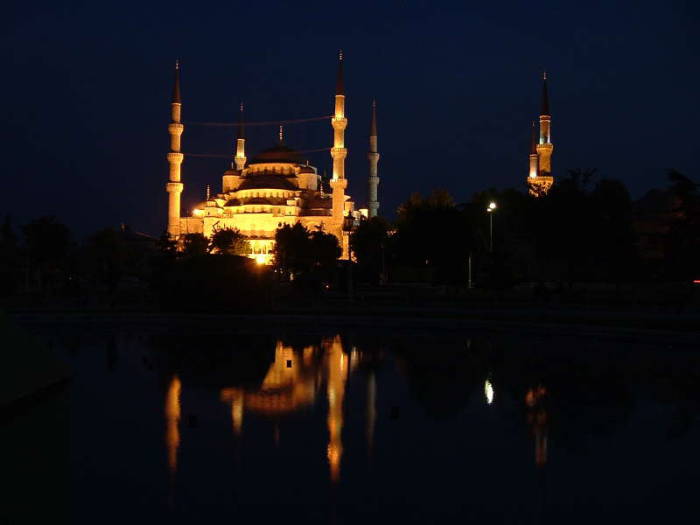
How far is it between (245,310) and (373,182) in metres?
49.7

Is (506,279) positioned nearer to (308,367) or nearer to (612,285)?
(612,285)

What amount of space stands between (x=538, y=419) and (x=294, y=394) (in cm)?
378

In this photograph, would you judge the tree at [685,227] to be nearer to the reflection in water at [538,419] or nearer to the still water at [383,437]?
the still water at [383,437]

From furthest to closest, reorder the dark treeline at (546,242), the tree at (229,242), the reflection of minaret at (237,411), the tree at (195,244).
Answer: the tree at (229,242), the tree at (195,244), the dark treeline at (546,242), the reflection of minaret at (237,411)

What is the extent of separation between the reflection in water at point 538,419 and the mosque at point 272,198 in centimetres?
5551

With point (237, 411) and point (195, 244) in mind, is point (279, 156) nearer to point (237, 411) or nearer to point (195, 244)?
point (195, 244)

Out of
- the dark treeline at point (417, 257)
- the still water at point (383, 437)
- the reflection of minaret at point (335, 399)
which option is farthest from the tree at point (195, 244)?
the still water at point (383, 437)

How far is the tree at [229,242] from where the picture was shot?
6638 cm

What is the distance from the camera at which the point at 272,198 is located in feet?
258

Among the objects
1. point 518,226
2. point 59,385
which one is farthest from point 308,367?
point 518,226

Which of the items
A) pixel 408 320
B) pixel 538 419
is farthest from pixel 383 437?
pixel 408 320

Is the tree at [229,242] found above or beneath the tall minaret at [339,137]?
beneath

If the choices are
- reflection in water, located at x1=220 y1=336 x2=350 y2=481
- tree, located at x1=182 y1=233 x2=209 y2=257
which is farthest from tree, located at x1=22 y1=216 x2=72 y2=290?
reflection in water, located at x1=220 y1=336 x2=350 y2=481

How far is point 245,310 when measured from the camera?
28.5 meters
